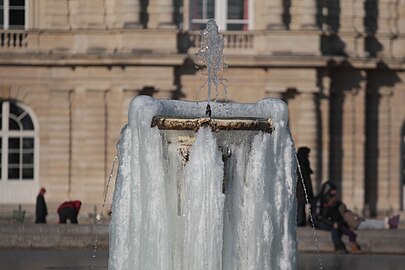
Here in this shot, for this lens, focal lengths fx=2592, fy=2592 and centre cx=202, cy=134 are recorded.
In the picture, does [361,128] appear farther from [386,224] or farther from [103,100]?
[386,224]

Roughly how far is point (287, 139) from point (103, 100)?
100 feet

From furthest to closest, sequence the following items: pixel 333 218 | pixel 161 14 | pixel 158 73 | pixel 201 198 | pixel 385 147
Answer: pixel 385 147, pixel 161 14, pixel 158 73, pixel 333 218, pixel 201 198

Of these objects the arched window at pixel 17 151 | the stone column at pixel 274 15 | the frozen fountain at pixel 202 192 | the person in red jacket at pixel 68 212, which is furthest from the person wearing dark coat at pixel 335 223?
the arched window at pixel 17 151

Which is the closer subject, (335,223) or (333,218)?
(335,223)

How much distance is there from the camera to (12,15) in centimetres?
6322

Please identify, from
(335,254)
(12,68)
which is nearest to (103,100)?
(12,68)

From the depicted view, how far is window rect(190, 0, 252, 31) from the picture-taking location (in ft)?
207

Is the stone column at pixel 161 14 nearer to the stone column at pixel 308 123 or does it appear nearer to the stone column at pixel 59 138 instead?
the stone column at pixel 59 138

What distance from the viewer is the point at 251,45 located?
A: 204 feet

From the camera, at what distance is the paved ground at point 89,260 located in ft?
133

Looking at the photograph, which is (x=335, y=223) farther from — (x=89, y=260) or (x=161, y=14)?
(x=161, y=14)

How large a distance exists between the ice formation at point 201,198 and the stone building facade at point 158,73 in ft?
96.5

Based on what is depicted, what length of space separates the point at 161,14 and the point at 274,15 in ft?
8.91

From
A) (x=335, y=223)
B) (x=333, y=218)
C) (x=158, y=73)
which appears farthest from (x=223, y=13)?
(x=335, y=223)
